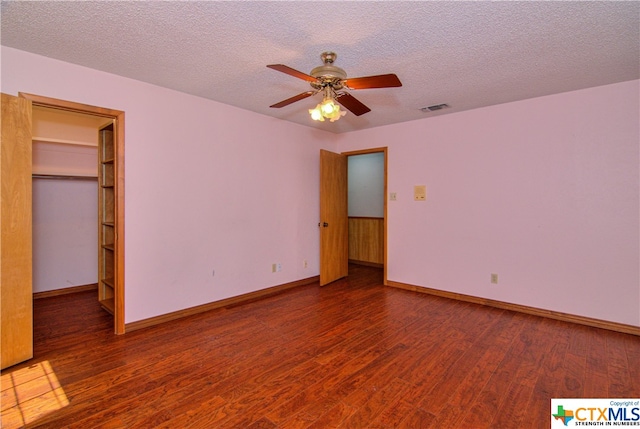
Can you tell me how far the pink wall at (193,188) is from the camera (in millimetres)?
2876

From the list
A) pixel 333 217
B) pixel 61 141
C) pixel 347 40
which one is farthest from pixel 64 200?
pixel 347 40

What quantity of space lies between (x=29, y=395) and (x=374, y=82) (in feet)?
10.4

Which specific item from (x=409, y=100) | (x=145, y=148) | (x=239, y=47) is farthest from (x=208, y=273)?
(x=409, y=100)

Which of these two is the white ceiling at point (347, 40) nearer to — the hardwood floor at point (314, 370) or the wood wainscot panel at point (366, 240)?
the hardwood floor at point (314, 370)

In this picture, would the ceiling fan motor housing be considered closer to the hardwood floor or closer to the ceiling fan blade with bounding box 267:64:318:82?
the ceiling fan blade with bounding box 267:64:318:82

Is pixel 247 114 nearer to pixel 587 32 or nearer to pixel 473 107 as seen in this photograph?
pixel 473 107

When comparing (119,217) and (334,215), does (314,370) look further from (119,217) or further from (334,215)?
(334,215)

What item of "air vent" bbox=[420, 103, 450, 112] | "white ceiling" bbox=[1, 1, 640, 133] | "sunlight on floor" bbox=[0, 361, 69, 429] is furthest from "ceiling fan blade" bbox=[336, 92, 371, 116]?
"sunlight on floor" bbox=[0, 361, 69, 429]

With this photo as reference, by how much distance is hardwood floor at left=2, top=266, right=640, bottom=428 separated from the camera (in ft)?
6.00

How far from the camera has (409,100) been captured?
3.56m

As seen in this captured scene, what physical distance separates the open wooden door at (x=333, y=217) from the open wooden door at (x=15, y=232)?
10.8ft

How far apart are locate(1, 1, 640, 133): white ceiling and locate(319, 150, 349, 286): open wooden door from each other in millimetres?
1770

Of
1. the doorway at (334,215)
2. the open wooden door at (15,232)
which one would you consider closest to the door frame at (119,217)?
the open wooden door at (15,232)

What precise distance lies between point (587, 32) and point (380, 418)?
2928mm
